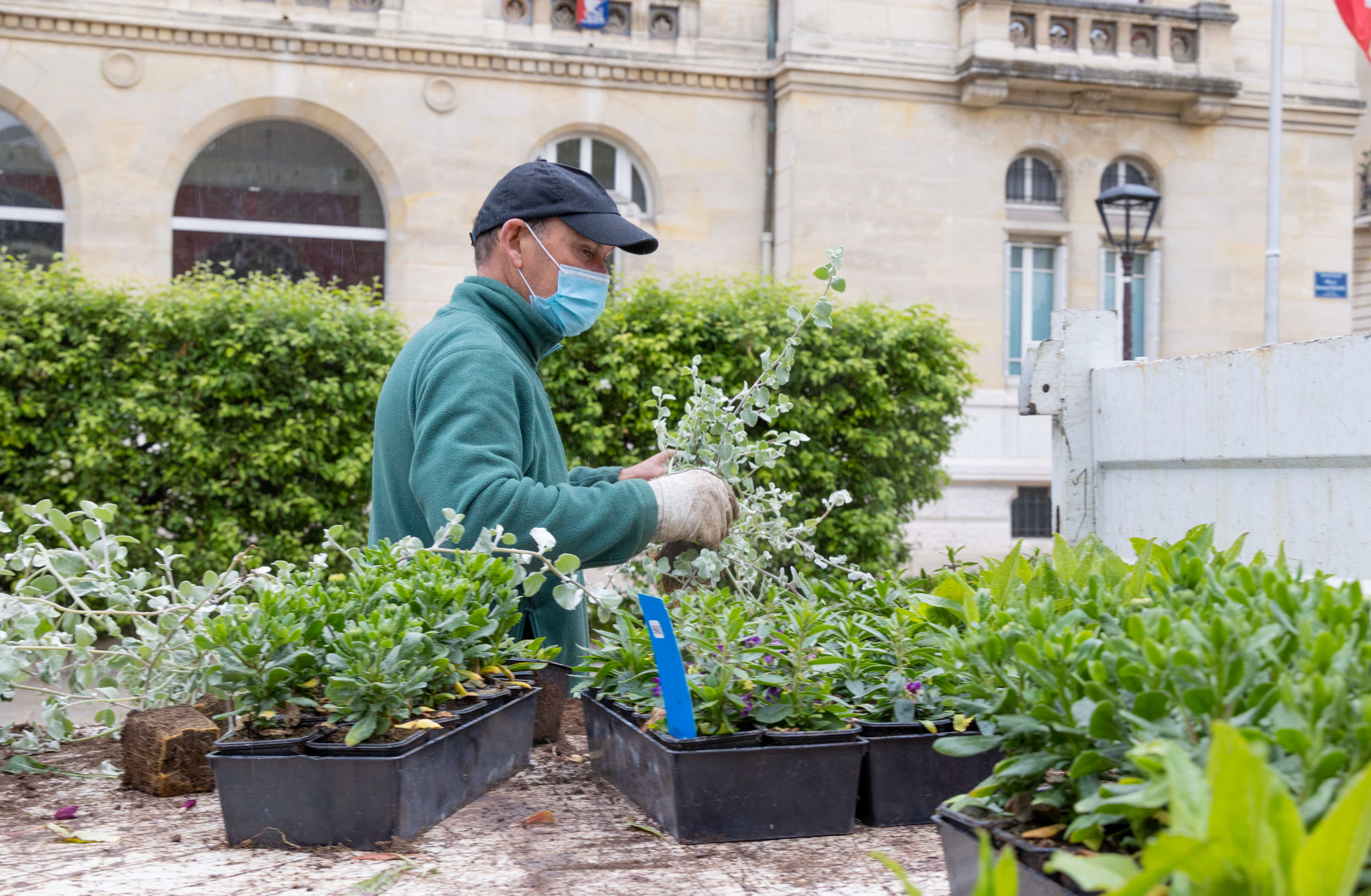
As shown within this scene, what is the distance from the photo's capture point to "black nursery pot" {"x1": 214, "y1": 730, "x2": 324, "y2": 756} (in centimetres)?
166

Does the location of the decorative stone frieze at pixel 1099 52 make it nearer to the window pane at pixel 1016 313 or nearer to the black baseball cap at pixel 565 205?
the window pane at pixel 1016 313

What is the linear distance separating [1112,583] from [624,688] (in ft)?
2.75

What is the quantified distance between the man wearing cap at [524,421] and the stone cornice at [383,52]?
11441 mm

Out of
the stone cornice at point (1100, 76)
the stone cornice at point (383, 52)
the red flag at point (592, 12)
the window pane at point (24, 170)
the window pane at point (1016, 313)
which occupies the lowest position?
the window pane at point (1016, 313)

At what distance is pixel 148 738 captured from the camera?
79.7 inches

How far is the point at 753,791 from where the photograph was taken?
164 centimetres

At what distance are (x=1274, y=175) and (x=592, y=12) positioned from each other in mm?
9040

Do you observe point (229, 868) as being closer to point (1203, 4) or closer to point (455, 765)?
point (455, 765)

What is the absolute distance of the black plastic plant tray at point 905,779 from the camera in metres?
1.73

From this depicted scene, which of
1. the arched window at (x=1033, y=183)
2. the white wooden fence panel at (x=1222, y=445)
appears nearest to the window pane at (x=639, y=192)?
the arched window at (x=1033, y=183)

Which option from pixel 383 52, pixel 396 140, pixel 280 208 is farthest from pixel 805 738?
pixel 280 208

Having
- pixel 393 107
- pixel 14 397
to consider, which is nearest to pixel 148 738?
pixel 14 397

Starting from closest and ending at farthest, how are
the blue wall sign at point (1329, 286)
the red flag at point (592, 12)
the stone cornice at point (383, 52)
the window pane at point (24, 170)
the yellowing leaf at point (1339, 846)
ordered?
1. the yellowing leaf at point (1339, 846)
2. the stone cornice at point (383, 52)
3. the window pane at point (24, 170)
4. the red flag at point (592, 12)
5. the blue wall sign at point (1329, 286)

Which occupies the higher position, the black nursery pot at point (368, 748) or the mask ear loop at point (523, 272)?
the mask ear loop at point (523, 272)
